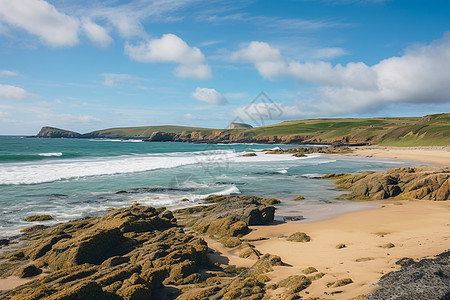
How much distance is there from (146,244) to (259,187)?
15590 mm

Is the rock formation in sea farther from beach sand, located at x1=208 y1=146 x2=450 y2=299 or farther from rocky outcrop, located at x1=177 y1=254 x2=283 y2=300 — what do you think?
beach sand, located at x1=208 y1=146 x2=450 y2=299

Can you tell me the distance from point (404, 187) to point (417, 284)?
16.5 m

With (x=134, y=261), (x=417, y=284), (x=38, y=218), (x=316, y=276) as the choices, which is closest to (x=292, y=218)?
(x=316, y=276)

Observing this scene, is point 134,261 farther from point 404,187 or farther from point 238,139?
point 238,139

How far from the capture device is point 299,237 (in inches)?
401

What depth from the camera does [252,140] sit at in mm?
151375

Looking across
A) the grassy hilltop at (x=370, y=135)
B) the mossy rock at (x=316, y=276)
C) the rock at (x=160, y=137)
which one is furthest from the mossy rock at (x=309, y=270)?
the rock at (x=160, y=137)

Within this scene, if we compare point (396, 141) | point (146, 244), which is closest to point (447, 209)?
point (146, 244)

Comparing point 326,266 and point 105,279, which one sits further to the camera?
point 326,266

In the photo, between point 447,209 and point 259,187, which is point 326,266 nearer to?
point 447,209

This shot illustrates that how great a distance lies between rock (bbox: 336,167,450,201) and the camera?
16.9 metres

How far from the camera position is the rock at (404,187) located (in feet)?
55.6

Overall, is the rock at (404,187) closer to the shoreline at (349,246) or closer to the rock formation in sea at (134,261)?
the shoreline at (349,246)

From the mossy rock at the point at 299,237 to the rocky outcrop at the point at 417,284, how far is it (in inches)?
185
